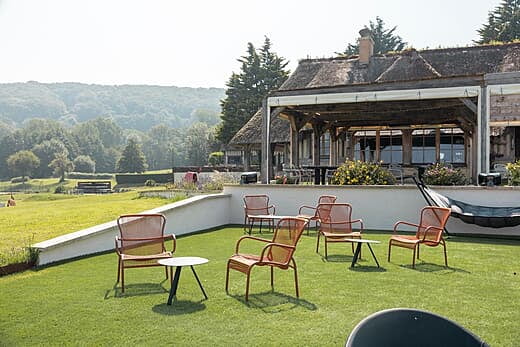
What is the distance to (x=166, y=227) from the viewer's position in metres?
9.66

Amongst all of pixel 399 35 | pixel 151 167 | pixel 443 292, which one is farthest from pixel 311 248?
pixel 151 167

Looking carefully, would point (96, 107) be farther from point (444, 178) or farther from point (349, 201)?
point (444, 178)

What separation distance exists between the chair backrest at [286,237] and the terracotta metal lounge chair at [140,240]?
126 centimetres

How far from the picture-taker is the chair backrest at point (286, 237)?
17.4 feet

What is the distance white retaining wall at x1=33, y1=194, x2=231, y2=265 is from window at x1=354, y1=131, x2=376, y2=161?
10.8 meters

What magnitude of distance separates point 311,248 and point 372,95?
18.8ft

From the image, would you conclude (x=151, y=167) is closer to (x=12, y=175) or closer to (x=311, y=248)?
(x=12, y=175)

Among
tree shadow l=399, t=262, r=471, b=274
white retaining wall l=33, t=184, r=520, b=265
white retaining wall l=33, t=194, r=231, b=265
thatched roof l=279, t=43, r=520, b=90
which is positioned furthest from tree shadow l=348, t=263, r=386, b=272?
thatched roof l=279, t=43, r=520, b=90

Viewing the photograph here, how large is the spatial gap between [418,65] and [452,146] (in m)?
3.45

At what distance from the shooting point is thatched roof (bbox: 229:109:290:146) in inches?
984

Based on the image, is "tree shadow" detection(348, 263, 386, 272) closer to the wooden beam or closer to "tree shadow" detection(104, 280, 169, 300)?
"tree shadow" detection(104, 280, 169, 300)

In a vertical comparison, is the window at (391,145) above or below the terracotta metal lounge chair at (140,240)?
above

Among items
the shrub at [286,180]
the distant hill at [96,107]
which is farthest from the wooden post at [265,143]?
the distant hill at [96,107]

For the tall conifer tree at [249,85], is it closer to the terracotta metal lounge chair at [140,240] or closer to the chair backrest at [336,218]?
the chair backrest at [336,218]
